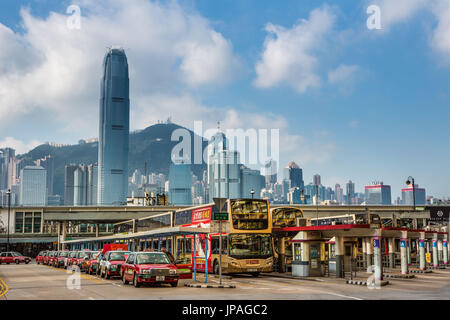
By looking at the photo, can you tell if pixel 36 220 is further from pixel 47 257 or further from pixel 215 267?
pixel 215 267

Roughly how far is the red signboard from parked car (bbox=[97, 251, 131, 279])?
5575 millimetres

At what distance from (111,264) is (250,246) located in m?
8.64

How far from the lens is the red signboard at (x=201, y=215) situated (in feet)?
114

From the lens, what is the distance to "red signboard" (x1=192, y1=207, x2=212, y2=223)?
3483 cm

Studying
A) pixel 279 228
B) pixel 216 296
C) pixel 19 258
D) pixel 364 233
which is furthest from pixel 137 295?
pixel 19 258

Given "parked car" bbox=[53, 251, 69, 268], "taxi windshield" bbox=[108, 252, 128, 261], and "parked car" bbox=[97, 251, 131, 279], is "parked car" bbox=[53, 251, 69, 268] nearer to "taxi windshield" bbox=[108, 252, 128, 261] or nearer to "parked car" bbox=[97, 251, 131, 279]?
"parked car" bbox=[97, 251, 131, 279]

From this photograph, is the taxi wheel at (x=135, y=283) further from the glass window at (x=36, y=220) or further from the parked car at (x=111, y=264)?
the glass window at (x=36, y=220)

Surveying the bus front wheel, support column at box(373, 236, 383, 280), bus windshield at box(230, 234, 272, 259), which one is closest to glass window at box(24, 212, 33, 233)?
the bus front wheel

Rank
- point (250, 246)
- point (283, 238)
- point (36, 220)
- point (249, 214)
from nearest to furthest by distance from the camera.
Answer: point (250, 246) → point (249, 214) → point (283, 238) → point (36, 220)

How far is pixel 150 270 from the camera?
24328 millimetres

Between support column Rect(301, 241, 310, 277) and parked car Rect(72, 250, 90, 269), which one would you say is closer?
support column Rect(301, 241, 310, 277)

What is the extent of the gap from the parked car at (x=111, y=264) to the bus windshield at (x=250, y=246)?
647cm

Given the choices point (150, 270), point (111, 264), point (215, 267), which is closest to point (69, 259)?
point (111, 264)

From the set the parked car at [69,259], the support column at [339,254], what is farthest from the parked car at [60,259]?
the support column at [339,254]
